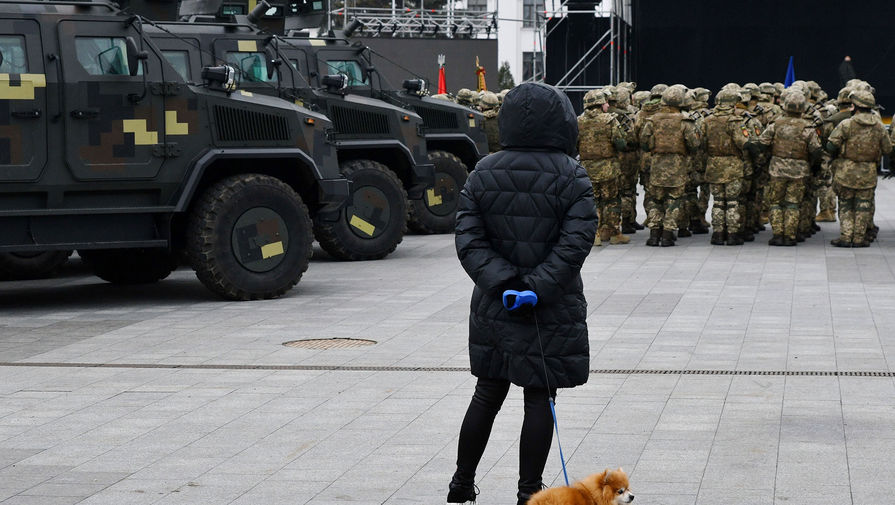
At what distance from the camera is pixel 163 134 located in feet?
39.2

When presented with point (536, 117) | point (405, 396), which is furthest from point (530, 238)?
point (405, 396)

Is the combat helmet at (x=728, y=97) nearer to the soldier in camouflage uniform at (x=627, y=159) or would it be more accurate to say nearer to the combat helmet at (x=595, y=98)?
the soldier in camouflage uniform at (x=627, y=159)

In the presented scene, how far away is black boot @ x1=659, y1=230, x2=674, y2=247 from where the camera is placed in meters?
17.1

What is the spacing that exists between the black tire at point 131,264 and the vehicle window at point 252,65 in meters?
2.26

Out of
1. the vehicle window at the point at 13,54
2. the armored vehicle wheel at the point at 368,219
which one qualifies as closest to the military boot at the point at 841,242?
the armored vehicle wheel at the point at 368,219

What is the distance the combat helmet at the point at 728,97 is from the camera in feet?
55.1

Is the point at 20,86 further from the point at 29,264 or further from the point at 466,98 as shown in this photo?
the point at 466,98

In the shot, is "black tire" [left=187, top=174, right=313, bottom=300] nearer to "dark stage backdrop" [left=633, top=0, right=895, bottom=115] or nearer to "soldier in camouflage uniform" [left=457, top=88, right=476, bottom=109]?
"soldier in camouflage uniform" [left=457, top=88, right=476, bottom=109]

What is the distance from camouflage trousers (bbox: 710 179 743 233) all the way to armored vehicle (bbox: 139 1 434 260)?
3.52 m

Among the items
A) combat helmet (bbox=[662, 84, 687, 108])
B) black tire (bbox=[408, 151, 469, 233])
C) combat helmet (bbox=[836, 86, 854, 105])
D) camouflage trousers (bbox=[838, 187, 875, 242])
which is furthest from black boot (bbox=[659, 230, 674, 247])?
black tire (bbox=[408, 151, 469, 233])

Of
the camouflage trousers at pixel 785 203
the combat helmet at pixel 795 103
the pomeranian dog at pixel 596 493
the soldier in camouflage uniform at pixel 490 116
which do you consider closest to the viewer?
the pomeranian dog at pixel 596 493

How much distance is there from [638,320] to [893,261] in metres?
5.32

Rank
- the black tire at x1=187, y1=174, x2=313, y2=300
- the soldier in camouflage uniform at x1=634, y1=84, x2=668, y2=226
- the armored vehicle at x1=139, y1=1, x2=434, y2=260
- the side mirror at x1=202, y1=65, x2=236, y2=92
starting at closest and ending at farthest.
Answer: the black tire at x1=187, y1=174, x2=313, y2=300
the side mirror at x1=202, y1=65, x2=236, y2=92
the armored vehicle at x1=139, y1=1, x2=434, y2=260
the soldier in camouflage uniform at x1=634, y1=84, x2=668, y2=226

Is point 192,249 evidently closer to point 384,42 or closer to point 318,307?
point 318,307
